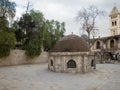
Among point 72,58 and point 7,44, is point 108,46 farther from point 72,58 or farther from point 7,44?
point 7,44

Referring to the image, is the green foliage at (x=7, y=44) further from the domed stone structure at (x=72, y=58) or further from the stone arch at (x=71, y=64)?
the stone arch at (x=71, y=64)

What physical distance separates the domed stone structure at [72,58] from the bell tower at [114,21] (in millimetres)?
39348

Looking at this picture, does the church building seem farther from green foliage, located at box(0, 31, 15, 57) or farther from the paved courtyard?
green foliage, located at box(0, 31, 15, 57)

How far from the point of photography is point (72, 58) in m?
24.3

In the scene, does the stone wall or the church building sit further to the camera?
the church building

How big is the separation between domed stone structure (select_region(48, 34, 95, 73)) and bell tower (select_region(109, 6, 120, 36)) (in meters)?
39.3

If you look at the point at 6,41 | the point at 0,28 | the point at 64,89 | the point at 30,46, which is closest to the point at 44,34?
the point at 30,46

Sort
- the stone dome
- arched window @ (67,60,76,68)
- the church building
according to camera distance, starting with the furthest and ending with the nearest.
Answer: the church building < the stone dome < arched window @ (67,60,76,68)

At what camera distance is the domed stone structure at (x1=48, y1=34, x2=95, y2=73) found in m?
24.2

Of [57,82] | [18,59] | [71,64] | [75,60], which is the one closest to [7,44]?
[18,59]

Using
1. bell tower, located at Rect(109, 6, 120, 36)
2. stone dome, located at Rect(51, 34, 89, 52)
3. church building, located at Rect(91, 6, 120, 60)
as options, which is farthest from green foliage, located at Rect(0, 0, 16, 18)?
bell tower, located at Rect(109, 6, 120, 36)

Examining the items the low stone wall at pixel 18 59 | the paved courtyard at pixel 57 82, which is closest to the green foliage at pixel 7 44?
the low stone wall at pixel 18 59

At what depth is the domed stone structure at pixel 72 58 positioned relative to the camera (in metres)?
24.2

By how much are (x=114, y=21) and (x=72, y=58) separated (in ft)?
143
